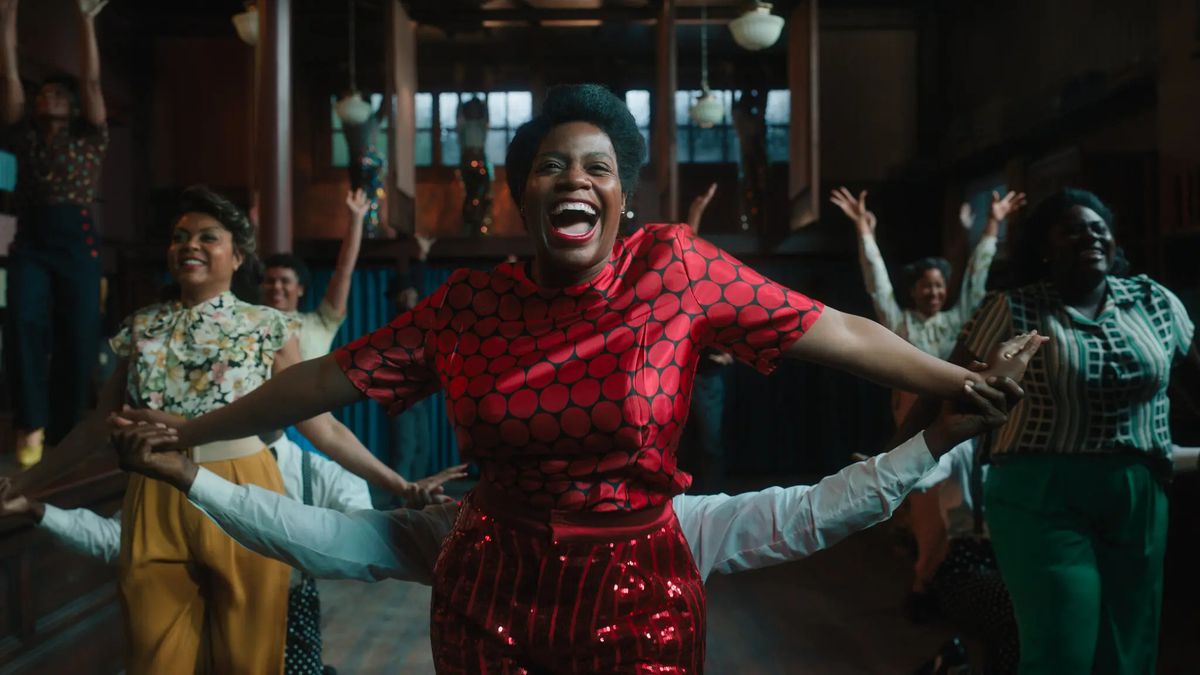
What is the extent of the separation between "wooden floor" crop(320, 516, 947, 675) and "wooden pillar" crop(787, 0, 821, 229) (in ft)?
6.92

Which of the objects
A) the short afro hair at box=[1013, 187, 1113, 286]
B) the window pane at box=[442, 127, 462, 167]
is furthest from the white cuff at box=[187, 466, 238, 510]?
the window pane at box=[442, 127, 462, 167]

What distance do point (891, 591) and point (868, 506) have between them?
11.2 ft

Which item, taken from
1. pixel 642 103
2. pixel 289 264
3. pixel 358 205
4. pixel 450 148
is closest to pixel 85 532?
pixel 289 264

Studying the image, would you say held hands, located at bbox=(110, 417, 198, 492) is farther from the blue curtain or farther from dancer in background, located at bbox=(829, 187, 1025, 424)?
the blue curtain

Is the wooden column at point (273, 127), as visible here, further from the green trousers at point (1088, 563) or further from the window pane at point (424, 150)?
the window pane at point (424, 150)

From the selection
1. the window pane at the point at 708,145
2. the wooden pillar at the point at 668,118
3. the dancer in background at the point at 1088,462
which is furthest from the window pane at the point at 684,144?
the dancer in background at the point at 1088,462

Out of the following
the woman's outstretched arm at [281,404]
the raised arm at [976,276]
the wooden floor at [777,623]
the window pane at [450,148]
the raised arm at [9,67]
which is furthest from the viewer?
the window pane at [450,148]

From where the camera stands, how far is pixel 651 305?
1.23 m

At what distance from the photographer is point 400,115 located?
17.1ft

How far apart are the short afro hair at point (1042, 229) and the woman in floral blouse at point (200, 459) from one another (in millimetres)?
1641

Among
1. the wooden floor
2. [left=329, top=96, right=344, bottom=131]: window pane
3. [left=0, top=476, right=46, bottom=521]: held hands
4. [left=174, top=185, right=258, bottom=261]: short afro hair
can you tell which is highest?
[left=329, top=96, right=344, bottom=131]: window pane

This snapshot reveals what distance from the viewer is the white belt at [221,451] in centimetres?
208

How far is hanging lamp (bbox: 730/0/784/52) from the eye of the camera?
549 centimetres

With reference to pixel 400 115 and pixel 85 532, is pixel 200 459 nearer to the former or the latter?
pixel 85 532
